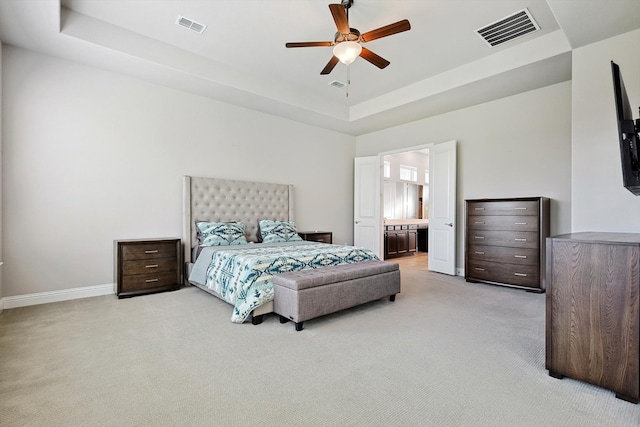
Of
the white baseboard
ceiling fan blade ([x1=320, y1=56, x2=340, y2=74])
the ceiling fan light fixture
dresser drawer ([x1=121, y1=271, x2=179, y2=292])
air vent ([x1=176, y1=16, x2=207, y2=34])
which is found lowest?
the white baseboard

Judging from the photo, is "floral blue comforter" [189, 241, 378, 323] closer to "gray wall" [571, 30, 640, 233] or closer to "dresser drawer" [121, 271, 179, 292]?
"dresser drawer" [121, 271, 179, 292]

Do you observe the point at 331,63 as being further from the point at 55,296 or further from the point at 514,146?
the point at 55,296

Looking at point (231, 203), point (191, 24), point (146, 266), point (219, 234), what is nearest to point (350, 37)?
point (191, 24)

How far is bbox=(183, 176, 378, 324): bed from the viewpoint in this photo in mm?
3162

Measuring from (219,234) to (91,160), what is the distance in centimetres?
186

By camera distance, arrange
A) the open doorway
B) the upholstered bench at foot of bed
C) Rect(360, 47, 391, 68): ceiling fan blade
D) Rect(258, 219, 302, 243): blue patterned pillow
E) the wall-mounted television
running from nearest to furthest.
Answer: the wall-mounted television, the upholstered bench at foot of bed, Rect(360, 47, 391, 68): ceiling fan blade, Rect(258, 219, 302, 243): blue patterned pillow, the open doorway

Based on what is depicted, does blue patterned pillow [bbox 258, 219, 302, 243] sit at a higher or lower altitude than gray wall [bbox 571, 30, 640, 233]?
lower

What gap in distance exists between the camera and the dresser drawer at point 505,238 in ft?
14.4

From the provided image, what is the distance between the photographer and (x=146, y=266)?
13.5 ft

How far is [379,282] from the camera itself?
3670 millimetres

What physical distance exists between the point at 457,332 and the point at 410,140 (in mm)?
4337

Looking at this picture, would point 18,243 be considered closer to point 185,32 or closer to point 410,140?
point 185,32

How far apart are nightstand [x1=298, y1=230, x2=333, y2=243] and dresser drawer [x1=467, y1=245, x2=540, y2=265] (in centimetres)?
251

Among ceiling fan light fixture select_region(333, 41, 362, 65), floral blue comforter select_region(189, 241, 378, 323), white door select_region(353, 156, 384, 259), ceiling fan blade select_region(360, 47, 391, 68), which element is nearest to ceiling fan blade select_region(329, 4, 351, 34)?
ceiling fan light fixture select_region(333, 41, 362, 65)
